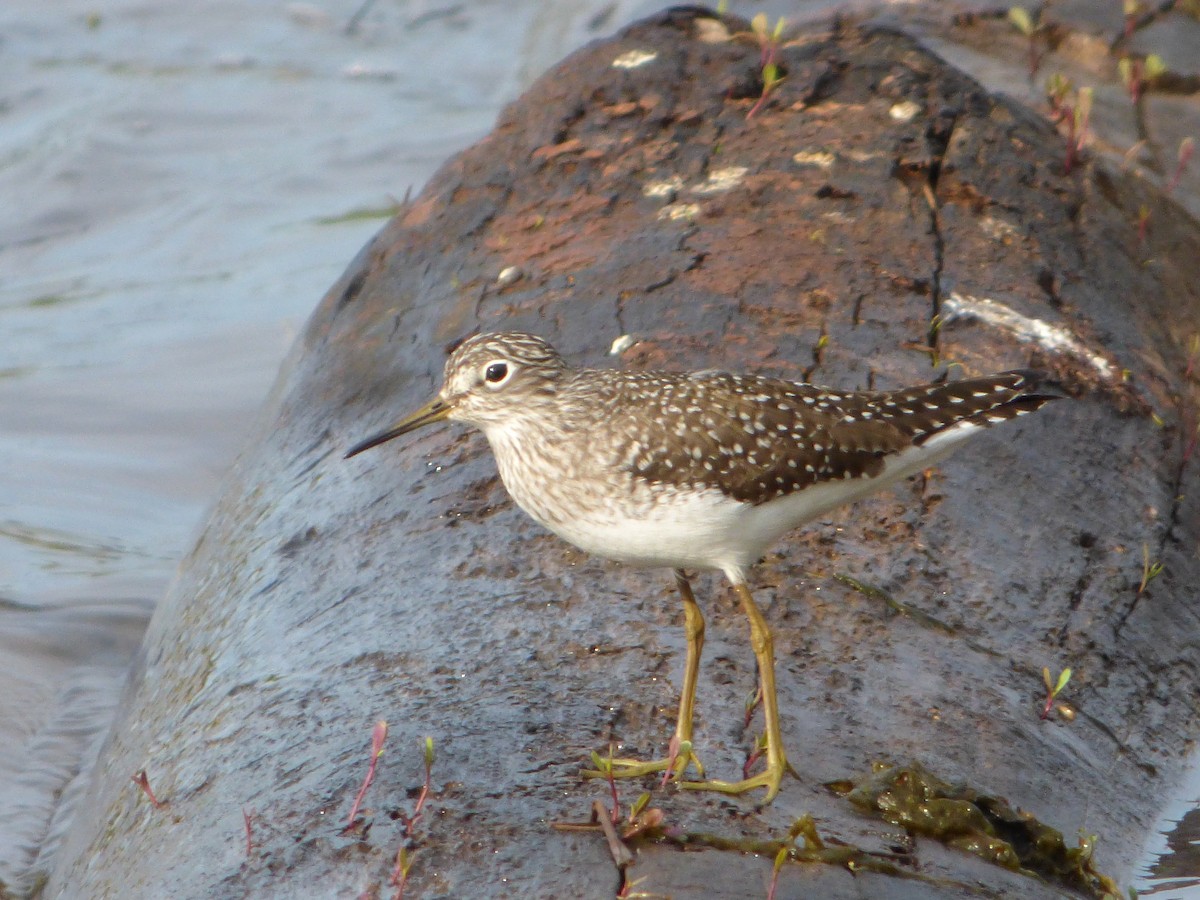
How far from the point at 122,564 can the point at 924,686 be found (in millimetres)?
5528

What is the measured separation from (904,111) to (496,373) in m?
2.71

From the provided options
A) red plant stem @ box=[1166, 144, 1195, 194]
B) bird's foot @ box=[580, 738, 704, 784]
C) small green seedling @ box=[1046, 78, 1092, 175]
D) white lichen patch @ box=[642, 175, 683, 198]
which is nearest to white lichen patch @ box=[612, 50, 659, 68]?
white lichen patch @ box=[642, 175, 683, 198]

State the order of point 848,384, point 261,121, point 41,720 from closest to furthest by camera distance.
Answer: point 848,384 → point 41,720 → point 261,121

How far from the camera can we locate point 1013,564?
16.5 feet

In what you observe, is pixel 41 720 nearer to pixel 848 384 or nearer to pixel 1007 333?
pixel 848 384

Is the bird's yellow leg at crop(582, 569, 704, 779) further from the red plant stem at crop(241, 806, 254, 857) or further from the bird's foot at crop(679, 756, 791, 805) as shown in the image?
the red plant stem at crop(241, 806, 254, 857)

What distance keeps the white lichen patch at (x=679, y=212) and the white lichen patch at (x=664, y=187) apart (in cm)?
9

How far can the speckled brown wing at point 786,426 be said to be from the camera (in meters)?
4.49

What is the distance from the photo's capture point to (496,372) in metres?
4.99

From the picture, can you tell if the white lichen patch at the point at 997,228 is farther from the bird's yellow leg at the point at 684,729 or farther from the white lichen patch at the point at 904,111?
the bird's yellow leg at the point at 684,729

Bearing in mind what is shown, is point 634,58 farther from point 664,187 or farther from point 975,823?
point 975,823

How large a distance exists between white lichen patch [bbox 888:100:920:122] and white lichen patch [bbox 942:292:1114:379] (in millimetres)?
1106

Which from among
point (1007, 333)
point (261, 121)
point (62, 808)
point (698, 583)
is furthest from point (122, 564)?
point (261, 121)

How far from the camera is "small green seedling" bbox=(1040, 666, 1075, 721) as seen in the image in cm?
457
